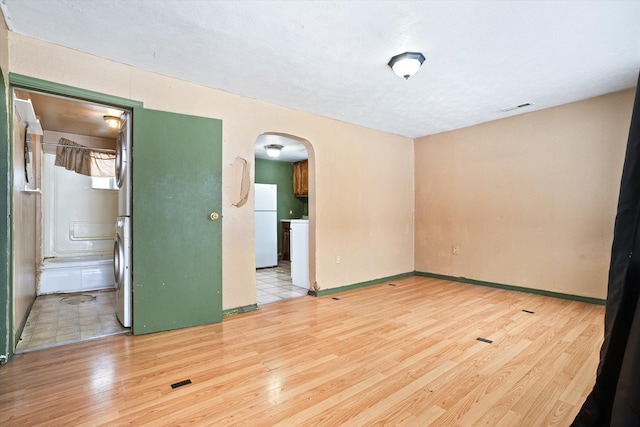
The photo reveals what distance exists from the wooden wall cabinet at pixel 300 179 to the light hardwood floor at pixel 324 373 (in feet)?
14.5

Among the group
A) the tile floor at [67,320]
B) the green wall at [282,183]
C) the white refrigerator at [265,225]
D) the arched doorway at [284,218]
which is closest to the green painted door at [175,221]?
A: the tile floor at [67,320]

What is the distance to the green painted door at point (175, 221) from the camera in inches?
112

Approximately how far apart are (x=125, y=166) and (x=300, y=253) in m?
2.65

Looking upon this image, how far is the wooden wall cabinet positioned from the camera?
24.2ft

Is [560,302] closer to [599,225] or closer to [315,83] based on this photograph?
[599,225]

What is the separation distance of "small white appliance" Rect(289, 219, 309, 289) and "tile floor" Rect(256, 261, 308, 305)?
5.2 inches

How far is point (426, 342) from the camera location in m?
2.66

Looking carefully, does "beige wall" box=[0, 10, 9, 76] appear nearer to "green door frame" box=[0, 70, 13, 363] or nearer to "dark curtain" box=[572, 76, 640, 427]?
"green door frame" box=[0, 70, 13, 363]

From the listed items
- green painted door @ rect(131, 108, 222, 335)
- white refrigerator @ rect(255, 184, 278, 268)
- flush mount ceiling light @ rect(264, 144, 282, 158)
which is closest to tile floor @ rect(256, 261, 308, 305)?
white refrigerator @ rect(255, 184, 278, 268)

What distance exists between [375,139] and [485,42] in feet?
8.74

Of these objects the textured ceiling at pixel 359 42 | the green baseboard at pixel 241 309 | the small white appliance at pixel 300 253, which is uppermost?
the textured ceiling at pixel 359 42

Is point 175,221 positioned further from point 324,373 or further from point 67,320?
point 324,373

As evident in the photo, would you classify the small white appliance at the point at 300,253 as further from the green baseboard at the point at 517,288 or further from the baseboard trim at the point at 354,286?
the green baseboard at the point at 517,288

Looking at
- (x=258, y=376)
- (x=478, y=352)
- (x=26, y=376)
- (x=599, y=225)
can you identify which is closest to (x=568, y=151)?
(x=599, y=225)
